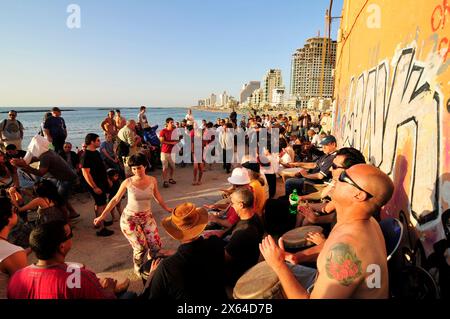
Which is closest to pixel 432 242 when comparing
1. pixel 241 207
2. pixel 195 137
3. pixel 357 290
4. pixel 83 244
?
pixel 357 290

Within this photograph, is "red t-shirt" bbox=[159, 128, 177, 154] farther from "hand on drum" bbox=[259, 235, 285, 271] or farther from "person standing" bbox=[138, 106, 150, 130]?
"hand on drum" bbox=[259, 235, 285, 271]

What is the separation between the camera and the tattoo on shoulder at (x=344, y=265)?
1.59m

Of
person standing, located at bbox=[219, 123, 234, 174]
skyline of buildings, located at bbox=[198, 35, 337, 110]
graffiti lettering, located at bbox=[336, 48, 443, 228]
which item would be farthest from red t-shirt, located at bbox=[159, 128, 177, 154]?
skyline of buildings, located at bbox=[198, 35, 337, 110]

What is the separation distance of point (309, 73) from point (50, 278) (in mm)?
158093

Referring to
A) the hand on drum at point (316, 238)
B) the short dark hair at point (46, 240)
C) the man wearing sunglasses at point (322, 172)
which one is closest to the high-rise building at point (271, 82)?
the man wearing sunglasses at point (322, 172)

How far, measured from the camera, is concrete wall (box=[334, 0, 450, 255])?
249cm

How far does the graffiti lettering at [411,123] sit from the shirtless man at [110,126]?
846 centimetres

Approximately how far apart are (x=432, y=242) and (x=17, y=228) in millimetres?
5616

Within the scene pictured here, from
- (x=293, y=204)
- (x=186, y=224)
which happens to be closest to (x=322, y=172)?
(x=293, y=204)

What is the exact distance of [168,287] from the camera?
215 cm

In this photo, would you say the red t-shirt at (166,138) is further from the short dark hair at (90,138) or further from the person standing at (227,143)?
the short dark hair at (90,138)
